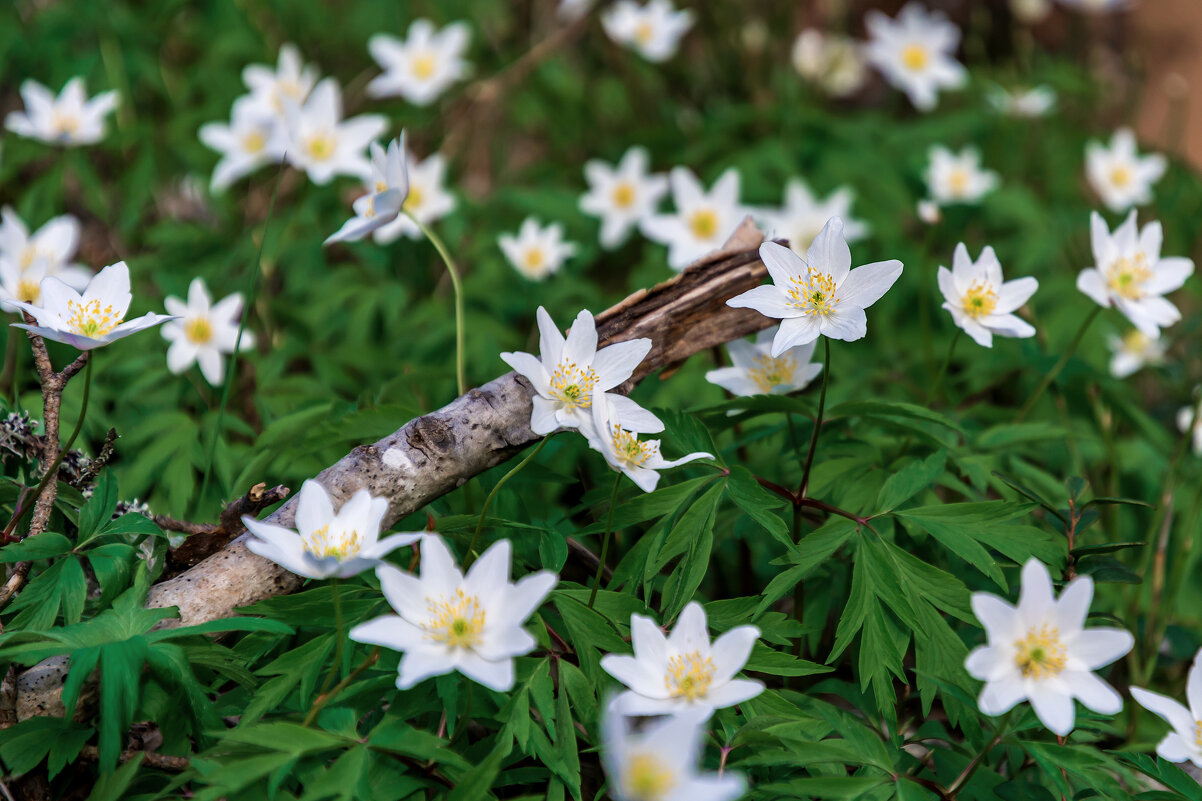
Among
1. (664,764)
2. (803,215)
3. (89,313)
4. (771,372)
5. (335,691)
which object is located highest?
(89,313)

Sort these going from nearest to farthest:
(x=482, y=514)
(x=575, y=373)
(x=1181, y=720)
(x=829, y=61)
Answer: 1. (x=1181, y=720)
2. (x=482, y=514)
3. (x=575, y=373)
4. (x=829, y=61)

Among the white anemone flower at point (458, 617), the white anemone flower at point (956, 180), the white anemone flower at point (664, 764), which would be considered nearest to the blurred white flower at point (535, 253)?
the white anemone flower at point (956, 180)

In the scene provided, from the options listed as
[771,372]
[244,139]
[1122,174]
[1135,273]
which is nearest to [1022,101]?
[1122,174]

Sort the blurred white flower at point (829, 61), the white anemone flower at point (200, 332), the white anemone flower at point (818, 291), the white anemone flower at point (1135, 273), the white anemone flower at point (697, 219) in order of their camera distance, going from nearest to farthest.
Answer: the white anemone flower at point (818, 291) → the white anemone flower at point (1135, 273) → the white anemone flower at point (200, 332) → the white anemone flower at point (697, 219) → the blurred white flower at point (829, 61)

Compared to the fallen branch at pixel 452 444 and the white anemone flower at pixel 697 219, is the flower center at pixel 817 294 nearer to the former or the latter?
the fallen branch at pixel 452 444

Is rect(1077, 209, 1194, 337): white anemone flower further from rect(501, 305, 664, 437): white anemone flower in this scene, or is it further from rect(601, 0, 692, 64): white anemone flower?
rect(601, 0, 692, 64): white anemone flower

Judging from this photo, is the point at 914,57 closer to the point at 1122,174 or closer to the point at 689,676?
the point at 1122,174

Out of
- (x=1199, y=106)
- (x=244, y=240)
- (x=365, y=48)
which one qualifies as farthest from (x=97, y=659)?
(x=1199, y=106)
